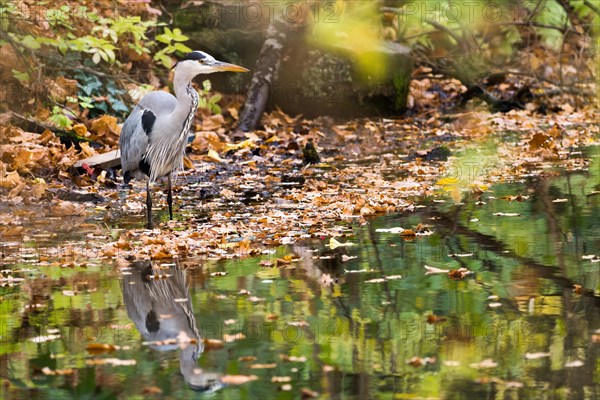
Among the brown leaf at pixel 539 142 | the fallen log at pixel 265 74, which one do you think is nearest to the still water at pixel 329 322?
the brown leaf at pixel 539 142

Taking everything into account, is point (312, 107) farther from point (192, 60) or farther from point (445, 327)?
point (445, 327)

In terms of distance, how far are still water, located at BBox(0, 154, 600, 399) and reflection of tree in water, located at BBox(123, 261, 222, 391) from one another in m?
0.01

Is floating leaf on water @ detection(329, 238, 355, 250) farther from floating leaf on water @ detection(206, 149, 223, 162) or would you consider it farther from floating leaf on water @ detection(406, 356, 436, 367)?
floating leaf on water @ detection(206, 149, 223, 162)

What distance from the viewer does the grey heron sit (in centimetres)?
845

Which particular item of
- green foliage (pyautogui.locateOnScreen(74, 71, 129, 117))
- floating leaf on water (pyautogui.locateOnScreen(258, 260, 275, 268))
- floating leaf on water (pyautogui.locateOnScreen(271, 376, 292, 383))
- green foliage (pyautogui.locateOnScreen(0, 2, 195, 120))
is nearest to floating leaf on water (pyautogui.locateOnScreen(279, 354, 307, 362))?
floating leaf on water (pyautogui.locateOnScreen(271, 376, 292, 383))

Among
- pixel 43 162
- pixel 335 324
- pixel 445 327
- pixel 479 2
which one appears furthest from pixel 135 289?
pixel 479 2

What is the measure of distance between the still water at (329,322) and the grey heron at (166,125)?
214 cm

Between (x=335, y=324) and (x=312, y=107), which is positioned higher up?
(x=312, y=107)

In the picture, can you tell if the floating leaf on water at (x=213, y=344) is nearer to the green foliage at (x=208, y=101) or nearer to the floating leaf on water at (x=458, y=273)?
the floating leaf on water at (x=458, y=273)

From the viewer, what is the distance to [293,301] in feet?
17.7

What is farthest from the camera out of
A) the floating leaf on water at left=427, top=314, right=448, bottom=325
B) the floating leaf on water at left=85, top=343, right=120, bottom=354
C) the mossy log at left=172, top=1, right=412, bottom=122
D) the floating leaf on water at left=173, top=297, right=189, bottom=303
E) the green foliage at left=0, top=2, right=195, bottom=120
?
the mossy log at left=172, top=1, right=412, bottom=122

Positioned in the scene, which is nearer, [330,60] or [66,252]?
[66,252]

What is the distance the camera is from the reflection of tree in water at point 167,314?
14.0ft

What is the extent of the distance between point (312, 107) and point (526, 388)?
11.5m
